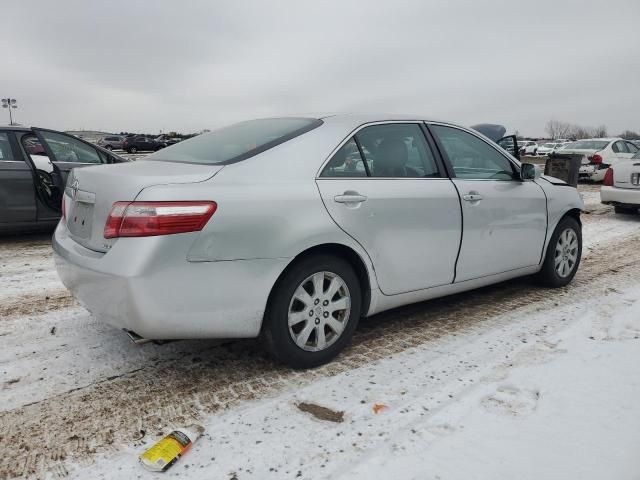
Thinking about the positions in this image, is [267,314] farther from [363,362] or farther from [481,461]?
[481,461]

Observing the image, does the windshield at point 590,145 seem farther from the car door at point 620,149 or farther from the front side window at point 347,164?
the front side window at point 347,164

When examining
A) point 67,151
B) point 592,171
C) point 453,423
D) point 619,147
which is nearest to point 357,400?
point 453,423

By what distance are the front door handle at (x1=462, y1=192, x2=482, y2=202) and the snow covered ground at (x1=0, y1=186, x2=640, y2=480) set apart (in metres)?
0.90

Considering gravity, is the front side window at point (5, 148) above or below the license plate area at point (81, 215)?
above

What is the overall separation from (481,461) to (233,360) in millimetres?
1575

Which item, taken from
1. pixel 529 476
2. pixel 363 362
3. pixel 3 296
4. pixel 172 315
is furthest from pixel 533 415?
pixel 3 296

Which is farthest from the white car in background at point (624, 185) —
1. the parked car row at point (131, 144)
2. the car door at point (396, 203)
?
the parked car row at point (131, 144)

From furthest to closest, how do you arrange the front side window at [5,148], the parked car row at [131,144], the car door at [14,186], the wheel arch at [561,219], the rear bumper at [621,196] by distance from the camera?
the parked car row at [131,144] < the rear bumper at [621,196] < the front side window at [5,148] < the car door at [14,186] < the wheel arch at [561,219]

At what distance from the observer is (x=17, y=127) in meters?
6.44

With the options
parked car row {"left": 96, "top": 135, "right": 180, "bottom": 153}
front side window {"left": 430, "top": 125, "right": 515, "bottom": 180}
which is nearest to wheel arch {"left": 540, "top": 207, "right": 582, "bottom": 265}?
front side window {"left": 430, "top": 125, "right": 515, "bottom": 180}

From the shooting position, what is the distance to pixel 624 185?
29.0ft

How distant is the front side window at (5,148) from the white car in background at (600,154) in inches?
582

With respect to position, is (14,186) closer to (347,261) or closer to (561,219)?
(347,261)

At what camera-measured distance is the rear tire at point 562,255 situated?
4453 millimetres
